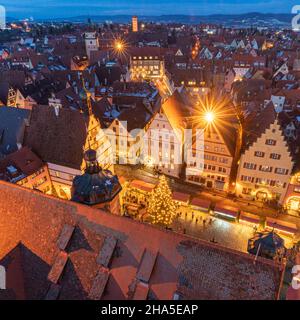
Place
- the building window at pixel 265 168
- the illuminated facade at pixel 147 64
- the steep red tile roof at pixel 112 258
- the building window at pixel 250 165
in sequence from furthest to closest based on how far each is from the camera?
the illuminated facade at pixel 147 64
the building window at pixel 250 165
the building window at pixel 265 168
the steep red tile roof at pixel 112 258

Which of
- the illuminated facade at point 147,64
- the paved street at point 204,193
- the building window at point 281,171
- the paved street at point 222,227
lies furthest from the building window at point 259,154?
the illuminated facade at point 147,64

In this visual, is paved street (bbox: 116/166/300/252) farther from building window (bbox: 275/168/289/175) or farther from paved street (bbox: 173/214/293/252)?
building window (bbox: 275/168/289/175)

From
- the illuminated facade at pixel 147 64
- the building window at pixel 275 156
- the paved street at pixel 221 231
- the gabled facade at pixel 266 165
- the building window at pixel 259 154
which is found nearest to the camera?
the paved street at pixel 221 231

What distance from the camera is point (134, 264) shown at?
18484 mm

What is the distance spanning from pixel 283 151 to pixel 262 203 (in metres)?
9.02

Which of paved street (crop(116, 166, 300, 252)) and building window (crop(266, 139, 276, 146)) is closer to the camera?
paved street (crop(116, 166, 300, 252))

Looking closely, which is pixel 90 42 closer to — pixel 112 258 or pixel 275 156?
pixel 275 156

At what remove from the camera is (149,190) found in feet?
144

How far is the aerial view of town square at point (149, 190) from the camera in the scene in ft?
58.2

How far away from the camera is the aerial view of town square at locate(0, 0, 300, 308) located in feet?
58.2

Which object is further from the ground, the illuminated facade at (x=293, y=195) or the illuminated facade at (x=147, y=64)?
the illuminated facade at (x=147, y=64)

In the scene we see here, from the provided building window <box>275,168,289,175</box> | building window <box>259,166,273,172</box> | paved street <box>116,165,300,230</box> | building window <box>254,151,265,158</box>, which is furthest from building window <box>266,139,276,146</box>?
paved street <box>116,165,300,230</box>

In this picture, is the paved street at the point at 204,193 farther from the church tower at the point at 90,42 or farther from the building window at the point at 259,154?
the church tower at the point at 90,42
